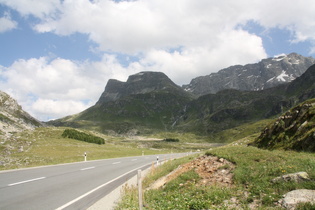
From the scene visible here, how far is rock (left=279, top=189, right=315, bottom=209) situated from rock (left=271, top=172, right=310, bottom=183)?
0.88 meters

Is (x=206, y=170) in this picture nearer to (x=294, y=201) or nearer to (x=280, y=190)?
(x=280, y=190)

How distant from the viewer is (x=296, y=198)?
7344 mm

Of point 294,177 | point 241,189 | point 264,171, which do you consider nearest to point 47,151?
point 241,189

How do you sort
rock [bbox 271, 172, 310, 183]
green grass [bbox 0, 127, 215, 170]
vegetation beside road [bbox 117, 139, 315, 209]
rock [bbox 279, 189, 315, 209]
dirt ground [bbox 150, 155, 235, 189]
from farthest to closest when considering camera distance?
green grass [bbox 0, 127, 215, 170] < dirt ground [bbox 150, 155, 235, 189] < rock [bbox 271, 172, 310, 183] < vegetation beside road [bbox 117, 139, 315, 209] < rock [bbox 279, 189, 315, 209]

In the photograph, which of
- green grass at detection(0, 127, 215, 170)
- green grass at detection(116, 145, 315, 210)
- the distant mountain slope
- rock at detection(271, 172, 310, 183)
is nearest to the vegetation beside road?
green grass at detection(116, 145, 315, 210)

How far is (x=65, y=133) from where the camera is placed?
79.0m

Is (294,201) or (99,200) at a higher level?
(294,201)

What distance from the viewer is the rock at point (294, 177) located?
852 centimetres

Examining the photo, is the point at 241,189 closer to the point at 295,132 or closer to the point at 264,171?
the point at 264,171

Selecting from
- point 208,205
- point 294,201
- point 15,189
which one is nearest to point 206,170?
point 208,205

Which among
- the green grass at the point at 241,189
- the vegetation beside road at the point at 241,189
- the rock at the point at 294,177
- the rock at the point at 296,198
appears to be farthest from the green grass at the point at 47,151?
the rock at the point at 296,198

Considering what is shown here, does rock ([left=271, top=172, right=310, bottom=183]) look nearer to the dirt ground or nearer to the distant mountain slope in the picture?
the dirt ground

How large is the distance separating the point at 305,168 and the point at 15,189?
1366 centimetres

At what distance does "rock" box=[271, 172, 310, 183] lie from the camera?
8.52m
